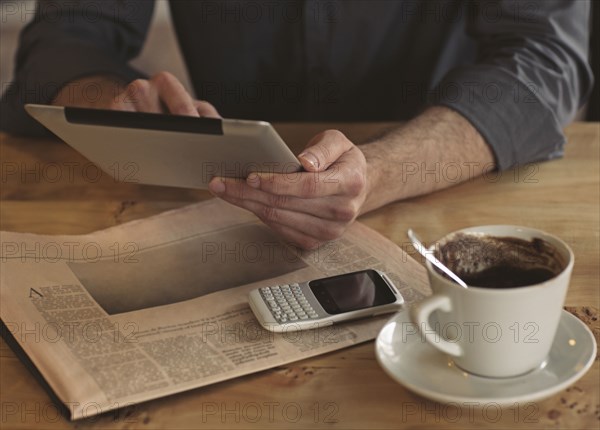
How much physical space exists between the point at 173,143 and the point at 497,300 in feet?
1.18

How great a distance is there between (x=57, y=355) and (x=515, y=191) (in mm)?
583

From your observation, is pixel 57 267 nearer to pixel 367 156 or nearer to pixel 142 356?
pixel 142 356

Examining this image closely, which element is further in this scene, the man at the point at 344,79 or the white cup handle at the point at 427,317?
the man at the point at 344,79

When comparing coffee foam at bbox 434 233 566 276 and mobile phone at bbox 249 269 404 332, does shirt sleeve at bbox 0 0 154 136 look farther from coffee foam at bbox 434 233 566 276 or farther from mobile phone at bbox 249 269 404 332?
coffee foam at bbox 434 233 566 276

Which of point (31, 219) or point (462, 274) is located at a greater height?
point (462, 274)

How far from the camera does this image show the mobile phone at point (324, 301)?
683 mm

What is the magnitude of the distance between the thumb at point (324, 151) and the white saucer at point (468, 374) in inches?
8.7

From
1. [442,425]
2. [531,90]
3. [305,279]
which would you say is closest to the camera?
A: [442,425]

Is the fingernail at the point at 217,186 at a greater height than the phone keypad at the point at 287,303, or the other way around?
the fingernail at the point at 217,186

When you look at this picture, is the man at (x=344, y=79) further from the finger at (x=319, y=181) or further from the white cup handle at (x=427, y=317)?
the white cup handle at (x=427, y=317)

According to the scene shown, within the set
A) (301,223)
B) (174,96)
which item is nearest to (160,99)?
(174,96)

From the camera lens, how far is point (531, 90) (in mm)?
1068

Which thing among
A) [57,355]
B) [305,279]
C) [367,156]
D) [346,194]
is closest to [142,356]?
[57,355]

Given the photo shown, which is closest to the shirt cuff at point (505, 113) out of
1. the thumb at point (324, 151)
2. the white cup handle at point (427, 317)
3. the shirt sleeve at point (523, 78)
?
the shirt sleeve at point (523, 78)
